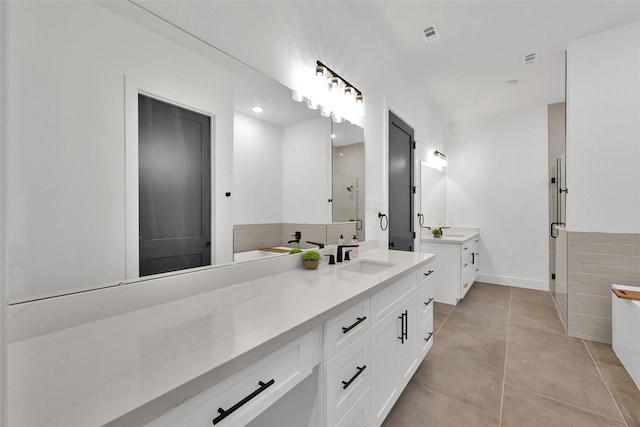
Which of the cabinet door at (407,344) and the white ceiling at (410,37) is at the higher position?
the white ceiling at (410,37)

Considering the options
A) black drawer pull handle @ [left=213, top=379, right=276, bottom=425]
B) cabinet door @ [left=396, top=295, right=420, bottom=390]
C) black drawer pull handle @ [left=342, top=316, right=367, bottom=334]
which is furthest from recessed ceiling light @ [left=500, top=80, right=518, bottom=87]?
black drawer pull handle @ [left=213, top=379, right=276, bottom=425]

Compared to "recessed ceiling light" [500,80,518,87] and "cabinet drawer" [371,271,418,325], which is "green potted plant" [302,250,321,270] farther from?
"recessed ceiling light" [500,80,518,87]

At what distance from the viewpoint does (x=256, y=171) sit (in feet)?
4.69

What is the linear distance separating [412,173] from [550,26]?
180 cm

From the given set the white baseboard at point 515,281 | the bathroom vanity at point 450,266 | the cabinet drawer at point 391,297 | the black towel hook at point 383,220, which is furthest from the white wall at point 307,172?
the white baseboard at point 515,281

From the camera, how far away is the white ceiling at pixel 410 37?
1.33 metres

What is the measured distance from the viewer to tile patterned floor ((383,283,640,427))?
1.56 meters

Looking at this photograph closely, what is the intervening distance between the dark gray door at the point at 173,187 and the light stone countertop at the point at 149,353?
184 mm

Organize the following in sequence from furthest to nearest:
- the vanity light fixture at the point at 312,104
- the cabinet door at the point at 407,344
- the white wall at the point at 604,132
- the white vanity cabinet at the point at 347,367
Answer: the white wall at the point at 604,132
the vanity light fixture at the point at 312,104
the cabinet door at the point at 407,344
the white vanity cabinet at the point at 347,367

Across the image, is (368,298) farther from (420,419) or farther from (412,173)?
(412,173)

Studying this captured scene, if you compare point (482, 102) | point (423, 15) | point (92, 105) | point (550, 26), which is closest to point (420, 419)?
point (92, 105)

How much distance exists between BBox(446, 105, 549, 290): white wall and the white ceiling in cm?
72

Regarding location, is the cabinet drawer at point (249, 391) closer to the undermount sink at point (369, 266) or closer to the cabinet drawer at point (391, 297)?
the cabinet drawer at point (391, 297)

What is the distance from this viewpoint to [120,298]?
877 millimetres
